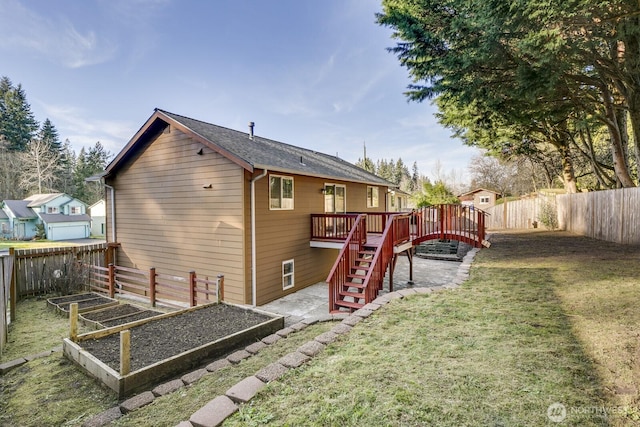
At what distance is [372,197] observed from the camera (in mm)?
14945

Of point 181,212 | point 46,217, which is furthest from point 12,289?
point 46,217

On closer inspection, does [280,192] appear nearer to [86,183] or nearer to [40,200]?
[40,200]

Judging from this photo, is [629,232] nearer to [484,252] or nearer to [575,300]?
[484,252]

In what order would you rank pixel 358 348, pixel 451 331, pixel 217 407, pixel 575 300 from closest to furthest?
pixel 217 407
pixel 358 348
pixel 451 331
pixel 575 300

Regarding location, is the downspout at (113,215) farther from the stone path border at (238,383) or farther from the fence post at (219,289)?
the stone path border at (238,383)

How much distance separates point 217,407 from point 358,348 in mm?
1538

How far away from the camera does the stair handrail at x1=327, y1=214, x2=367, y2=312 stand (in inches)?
257

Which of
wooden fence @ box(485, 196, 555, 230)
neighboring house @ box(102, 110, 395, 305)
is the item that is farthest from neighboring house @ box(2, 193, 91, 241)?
wooden fence @ box(485, 196, 555, 230)

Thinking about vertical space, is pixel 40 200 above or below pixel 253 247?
above

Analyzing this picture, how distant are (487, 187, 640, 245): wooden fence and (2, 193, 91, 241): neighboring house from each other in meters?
39.6

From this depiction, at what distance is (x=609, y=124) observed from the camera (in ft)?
31.8

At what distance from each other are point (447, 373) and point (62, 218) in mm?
37135

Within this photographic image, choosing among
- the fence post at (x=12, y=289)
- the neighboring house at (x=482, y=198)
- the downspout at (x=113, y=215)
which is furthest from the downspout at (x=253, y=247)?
the neighboring house at (x=482, y=198)

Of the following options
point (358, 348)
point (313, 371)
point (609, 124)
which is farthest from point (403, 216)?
point (609, 124)
